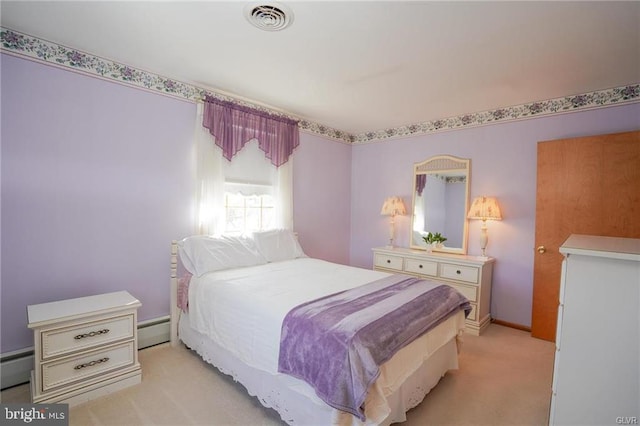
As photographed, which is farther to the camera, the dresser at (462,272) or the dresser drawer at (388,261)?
the dresser drawer at (388,261)

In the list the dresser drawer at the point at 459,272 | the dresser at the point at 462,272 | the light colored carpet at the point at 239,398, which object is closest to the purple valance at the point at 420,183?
the dresser at the point at 462,272

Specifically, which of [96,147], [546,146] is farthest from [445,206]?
[96,147]

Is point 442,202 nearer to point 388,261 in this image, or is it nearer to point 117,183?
point 388,261

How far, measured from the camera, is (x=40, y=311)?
1.95 m

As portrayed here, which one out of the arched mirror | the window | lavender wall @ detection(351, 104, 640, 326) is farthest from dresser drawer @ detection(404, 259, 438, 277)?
the window

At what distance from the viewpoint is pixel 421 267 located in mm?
3643

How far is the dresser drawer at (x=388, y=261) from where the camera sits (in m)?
3.83

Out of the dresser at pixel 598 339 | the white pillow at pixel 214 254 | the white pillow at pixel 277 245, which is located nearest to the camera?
the dresser at pixel 598 339

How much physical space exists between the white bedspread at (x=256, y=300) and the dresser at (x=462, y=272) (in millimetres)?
1172

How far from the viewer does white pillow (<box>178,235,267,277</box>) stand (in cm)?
258

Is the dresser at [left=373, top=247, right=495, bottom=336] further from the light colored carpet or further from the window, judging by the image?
the window

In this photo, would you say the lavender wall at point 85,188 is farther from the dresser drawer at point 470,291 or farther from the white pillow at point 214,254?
the dresser drawer at point 470,291

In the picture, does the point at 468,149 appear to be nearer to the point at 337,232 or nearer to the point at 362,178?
the point at 362,178

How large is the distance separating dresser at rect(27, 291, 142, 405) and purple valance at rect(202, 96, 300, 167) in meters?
1.76
